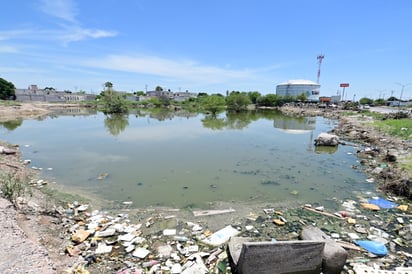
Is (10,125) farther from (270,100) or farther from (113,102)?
(270,100)

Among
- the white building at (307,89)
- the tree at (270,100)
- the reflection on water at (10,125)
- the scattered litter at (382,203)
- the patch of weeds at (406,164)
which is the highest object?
the white building at (307,89)

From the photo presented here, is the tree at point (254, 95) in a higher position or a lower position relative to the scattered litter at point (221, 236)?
higher

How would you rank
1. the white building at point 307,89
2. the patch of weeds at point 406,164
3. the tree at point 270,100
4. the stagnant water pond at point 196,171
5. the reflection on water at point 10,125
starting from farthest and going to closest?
the white building at point 307,89, the tree at point 270,100, the reflection on water at point 10,125, the patch of weeds at point 406,164, the stagnant water pond at point 196,171

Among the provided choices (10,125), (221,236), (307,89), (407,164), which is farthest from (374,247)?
(307,89)

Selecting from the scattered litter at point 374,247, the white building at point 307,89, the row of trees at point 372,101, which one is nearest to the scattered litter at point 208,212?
the scattered litter at point 374,247

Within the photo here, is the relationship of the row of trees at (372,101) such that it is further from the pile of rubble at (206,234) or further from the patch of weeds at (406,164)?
the pile of rubble at (206,234)

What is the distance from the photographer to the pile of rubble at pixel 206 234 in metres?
3.16

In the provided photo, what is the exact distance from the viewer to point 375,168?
7.77 metres

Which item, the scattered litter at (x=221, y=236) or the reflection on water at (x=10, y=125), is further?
the reflection on water at (x=10, y=125)

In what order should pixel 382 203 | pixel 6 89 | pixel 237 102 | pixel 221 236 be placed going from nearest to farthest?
pixel 221 236 → pixel 382 203 → pixel 237 102 → pixel 6 89

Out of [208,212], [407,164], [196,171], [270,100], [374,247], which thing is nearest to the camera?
[374,247]

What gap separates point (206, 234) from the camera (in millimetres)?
3939

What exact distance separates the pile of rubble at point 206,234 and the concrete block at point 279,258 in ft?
1.63

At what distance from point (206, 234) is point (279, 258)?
5.00 ft
